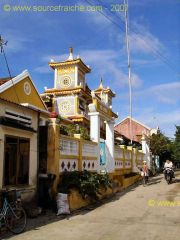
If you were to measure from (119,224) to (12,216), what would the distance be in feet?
9.13

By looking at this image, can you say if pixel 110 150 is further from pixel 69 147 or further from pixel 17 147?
pixel 17 147

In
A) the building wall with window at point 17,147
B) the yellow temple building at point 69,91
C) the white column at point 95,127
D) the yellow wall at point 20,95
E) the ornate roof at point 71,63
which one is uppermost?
the ornate roof at point 71,63

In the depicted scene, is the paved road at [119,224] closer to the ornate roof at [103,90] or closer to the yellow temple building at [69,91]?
the yellow temple building at [69,91]

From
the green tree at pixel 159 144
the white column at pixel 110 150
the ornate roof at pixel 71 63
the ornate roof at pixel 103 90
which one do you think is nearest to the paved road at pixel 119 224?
the white column at pixel 110 150

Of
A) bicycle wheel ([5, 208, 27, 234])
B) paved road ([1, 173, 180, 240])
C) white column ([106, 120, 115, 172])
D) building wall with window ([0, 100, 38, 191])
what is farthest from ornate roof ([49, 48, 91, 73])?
bicycle wheel ([5, 208, 27, 234])

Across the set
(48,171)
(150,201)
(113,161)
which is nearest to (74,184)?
(48,171)

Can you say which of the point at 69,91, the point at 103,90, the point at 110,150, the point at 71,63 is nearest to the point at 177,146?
the point at 103,90

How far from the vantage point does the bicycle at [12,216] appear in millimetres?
7953

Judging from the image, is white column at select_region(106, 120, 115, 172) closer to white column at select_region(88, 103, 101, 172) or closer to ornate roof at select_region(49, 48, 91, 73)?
white column at select_region(88, 103, 101, 172)

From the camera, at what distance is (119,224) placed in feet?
29.8

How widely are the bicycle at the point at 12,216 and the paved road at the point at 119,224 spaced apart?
293mm

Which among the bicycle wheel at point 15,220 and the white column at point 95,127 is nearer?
the bicycle wheel at point 15,220

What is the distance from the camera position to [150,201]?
44.1ft

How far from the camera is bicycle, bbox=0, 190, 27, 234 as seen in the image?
7953 millimetres
